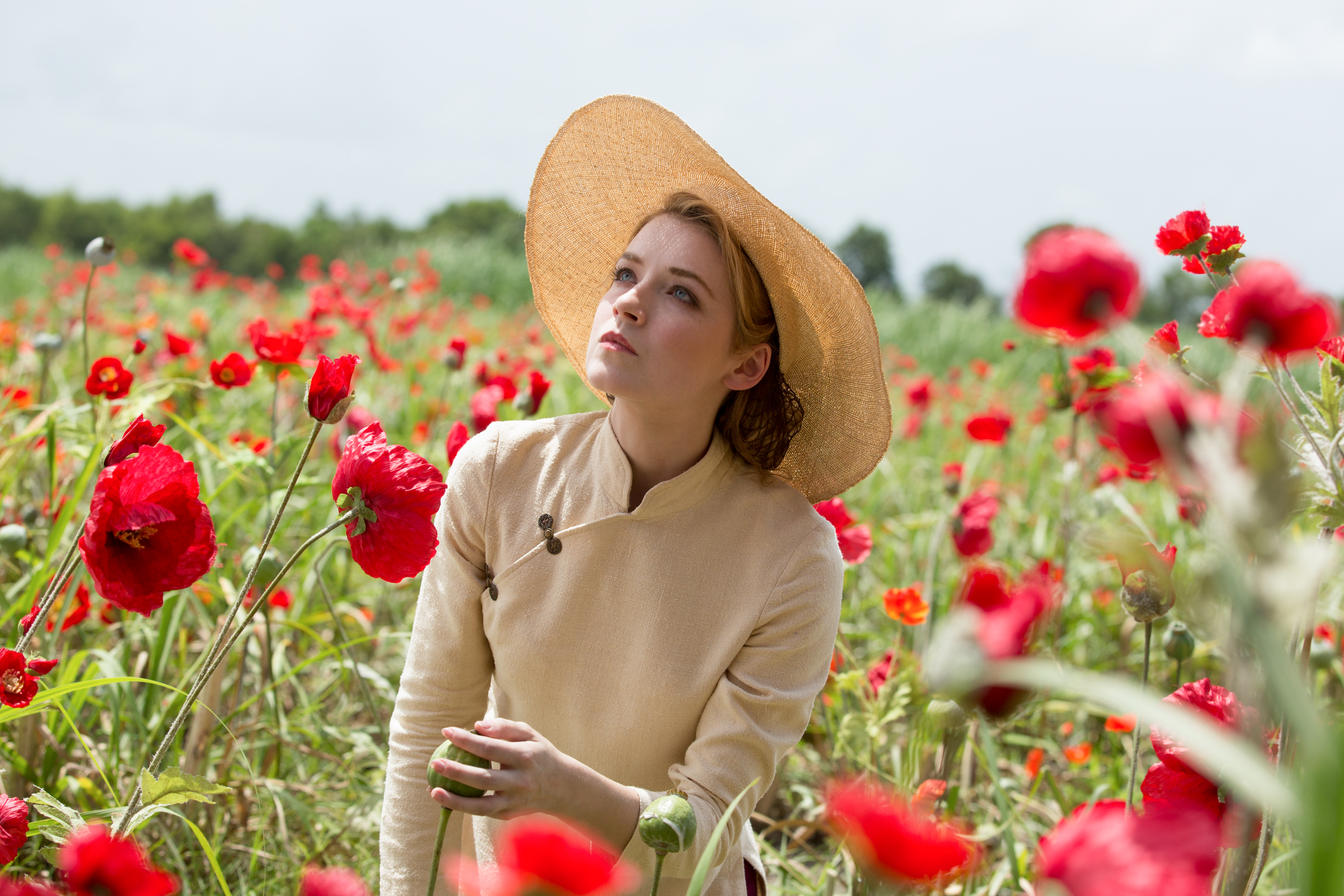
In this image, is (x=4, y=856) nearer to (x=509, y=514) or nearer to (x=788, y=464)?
(x=509, y=514)

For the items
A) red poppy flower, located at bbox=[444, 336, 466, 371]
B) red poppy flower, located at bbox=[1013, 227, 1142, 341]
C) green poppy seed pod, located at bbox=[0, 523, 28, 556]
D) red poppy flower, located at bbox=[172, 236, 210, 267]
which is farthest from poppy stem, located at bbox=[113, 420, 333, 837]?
red poppy flower, located at bbox=[172, 236, 210, 267]

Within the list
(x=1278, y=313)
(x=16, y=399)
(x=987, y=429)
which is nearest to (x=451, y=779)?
(x=1278, y=313)

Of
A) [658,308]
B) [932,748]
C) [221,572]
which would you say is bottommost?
[932,748]

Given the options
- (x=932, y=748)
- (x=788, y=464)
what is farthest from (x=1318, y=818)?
(x=932, y=748)

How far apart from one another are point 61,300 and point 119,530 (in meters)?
4.70

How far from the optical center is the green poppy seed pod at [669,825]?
0.73m

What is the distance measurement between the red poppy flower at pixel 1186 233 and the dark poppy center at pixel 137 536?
1043 mm

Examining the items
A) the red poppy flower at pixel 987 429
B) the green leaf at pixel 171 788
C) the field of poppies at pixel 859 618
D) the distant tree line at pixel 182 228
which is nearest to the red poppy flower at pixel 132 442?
the field of poppies at pixel 859 618

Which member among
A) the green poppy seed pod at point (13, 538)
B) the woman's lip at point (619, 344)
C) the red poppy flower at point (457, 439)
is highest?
the woman's lip at point (619, 344)

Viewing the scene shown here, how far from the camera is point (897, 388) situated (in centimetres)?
556

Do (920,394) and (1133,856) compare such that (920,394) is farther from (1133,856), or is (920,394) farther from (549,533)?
(1133,856)

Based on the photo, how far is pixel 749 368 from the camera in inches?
56.3

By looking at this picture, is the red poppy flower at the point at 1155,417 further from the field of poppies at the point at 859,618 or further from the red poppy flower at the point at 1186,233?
the red poppy flower at the point at 1186,233

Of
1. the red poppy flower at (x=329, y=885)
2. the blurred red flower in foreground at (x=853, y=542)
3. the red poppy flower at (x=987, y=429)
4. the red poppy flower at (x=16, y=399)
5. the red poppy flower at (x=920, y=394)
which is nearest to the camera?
the red poppy flower at (x=329, y=885)
